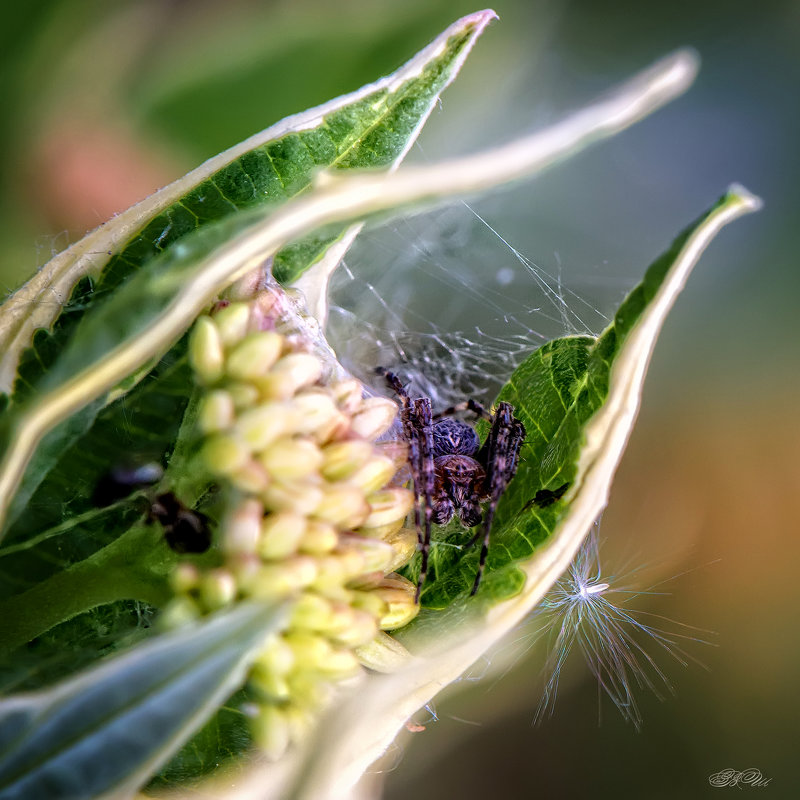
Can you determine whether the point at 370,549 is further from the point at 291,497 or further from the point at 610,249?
the point at 610,249

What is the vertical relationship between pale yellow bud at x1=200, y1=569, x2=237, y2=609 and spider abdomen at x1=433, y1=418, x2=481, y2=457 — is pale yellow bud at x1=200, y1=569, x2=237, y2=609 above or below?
above

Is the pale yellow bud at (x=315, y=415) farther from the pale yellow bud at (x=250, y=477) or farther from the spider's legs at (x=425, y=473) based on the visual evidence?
the spider's legs at (x=425, y=473)

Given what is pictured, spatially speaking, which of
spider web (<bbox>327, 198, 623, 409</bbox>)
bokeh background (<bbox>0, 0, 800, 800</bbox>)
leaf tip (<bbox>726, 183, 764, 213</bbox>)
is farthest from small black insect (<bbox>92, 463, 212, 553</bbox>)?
bokeh background (<bbox>0, 0, 800, 800</bbox>)

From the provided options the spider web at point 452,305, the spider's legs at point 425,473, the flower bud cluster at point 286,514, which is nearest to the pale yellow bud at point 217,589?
the flower bud cluster at point 286,514

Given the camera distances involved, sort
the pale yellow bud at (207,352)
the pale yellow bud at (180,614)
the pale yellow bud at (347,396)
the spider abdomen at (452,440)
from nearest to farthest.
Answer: the pale yellow bud at (180,614) < the pale yellow bud at (207,352) < the pale yellow bud at (347,396) < the spider abdomen at (452,440)

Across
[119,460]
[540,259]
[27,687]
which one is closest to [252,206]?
[119,460]

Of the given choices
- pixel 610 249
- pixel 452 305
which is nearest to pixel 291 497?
pixel 452 305

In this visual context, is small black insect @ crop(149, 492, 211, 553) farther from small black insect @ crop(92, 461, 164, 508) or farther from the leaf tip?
the leaf tip
